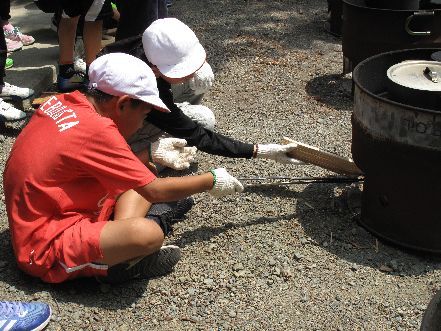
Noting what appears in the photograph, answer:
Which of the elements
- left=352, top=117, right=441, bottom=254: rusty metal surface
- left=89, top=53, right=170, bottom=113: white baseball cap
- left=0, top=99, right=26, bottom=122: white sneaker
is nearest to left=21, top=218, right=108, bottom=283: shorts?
left=89, top=53, right=170, bottom=113: white baseball cap

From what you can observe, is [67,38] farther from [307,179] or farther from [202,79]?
[307,179]

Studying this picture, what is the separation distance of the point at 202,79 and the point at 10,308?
2.10 meters

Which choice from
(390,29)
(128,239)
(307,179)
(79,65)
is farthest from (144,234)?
(79,65)

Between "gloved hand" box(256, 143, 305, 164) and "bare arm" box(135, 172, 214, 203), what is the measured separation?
1.98 feet

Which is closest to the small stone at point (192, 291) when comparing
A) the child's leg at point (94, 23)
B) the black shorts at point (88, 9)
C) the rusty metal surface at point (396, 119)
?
the rusty metal surface at point (396, 119)

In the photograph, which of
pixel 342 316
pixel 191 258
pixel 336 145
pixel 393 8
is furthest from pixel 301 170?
pixel 393 8

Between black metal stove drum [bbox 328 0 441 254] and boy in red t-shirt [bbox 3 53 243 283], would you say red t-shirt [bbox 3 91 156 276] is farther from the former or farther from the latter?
black metal stove drum [bbox 328 0 441 254]

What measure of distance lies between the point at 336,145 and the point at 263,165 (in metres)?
0.63

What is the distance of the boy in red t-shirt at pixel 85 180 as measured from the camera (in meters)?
2.57

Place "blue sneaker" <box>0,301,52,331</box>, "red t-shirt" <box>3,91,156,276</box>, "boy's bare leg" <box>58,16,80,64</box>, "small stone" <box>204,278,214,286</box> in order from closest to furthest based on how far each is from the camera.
A: "blue sneaker" <box>0,301,52,331</box>
"red t-shirt" <box>3,91,156,276</box>
"small stone" <box>204,278,214,286</box>
"boy's bare leg" <box>58,16,80,64</box>

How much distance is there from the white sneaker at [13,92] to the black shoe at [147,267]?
2.23 m

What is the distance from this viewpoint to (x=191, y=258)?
3160 millimetres

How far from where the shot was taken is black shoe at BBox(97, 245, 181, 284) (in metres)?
2.80

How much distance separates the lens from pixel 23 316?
249 cm
